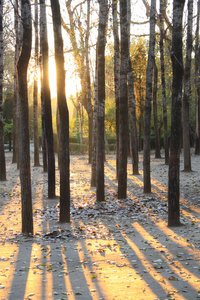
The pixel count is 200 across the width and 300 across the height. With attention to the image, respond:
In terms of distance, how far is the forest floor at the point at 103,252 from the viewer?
Result: 16.0 ft

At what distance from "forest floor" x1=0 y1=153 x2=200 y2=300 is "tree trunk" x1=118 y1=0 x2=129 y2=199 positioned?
0.84 meters

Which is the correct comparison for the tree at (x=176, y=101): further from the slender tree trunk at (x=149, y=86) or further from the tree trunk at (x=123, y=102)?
the slender tree trunk at (x=149, y=86)

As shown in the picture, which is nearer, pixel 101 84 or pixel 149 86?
pixel 101 84

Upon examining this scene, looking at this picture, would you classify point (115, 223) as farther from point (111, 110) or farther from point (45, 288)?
point (111, 110)

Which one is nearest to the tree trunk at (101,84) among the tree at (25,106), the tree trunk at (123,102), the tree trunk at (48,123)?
the tree trunk at (123,102)

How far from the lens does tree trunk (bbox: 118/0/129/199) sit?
10.8 meters

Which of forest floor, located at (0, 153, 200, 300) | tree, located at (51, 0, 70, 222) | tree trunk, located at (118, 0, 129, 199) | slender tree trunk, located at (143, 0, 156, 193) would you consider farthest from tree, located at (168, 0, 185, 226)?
slender tree trunk, located at (143, 0, 156, 193)

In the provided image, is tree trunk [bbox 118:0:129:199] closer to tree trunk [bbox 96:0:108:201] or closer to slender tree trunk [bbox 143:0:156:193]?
tree trunk [bbox 96:0:108:201]

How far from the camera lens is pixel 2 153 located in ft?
54.5

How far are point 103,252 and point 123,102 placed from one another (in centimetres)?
582

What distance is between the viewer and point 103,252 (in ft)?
21.9

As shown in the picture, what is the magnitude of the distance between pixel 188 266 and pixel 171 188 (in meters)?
2.69

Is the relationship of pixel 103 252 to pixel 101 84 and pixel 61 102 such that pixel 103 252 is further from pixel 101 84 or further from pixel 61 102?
pixel 101 84

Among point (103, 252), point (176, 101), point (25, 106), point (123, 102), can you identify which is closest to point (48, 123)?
point (123, 102)
